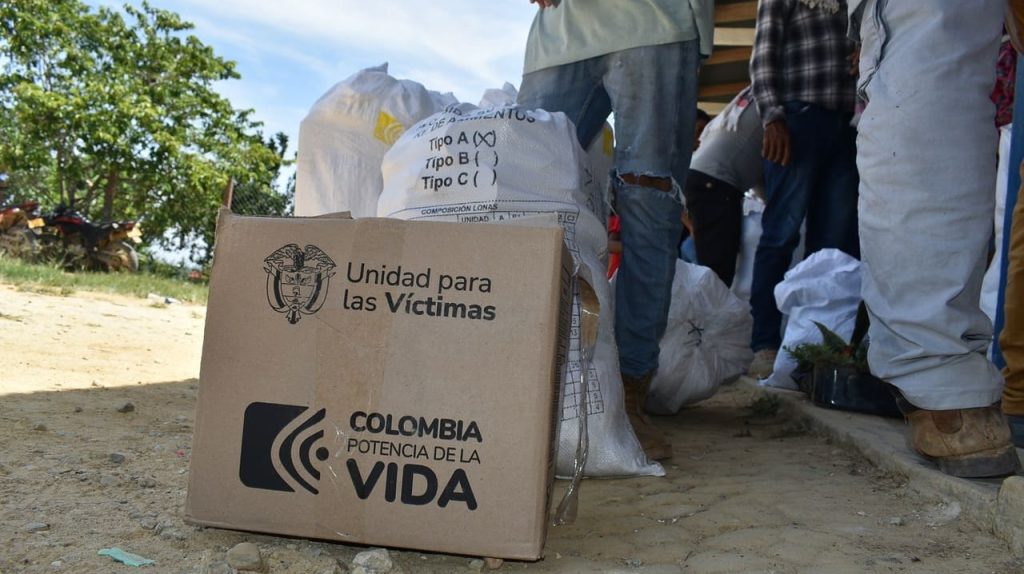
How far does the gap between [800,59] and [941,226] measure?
71.4 inches

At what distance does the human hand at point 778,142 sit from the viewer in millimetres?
3025

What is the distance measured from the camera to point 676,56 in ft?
6.57

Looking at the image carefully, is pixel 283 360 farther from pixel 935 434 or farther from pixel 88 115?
pixel 88 115

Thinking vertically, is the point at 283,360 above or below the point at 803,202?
below

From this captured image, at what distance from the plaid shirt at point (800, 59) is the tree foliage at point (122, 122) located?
12.5 metres

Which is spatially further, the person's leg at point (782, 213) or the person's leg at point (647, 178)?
the person's leg at point (782, 213)

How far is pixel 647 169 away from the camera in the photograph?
1.97 meters

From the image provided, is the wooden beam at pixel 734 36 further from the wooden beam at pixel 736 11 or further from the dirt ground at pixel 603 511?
the dirt ground at pixel 603 511

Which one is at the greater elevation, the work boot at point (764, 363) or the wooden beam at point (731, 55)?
the wooden beam at point (731, 55)

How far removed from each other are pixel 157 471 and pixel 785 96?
2.50 m

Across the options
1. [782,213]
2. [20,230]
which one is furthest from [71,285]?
[782,213]

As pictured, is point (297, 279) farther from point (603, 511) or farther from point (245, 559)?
point (603, 511)

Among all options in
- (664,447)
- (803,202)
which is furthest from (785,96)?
(664,447)

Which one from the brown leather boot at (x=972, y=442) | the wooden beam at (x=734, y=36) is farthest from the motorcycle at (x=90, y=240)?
the brown leather boot at (x=972, y=442)
